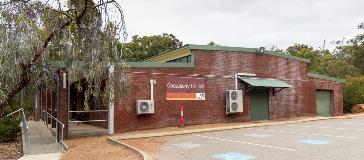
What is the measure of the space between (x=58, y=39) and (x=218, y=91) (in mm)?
13453

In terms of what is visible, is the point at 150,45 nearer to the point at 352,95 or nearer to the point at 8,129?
the point at 352,95

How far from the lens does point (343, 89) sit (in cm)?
3288

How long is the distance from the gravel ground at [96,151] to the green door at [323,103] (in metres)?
17.0

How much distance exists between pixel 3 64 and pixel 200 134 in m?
10.3

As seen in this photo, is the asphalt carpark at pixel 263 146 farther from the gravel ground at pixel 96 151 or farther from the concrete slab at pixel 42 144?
the concrete slab at pixel 42 144

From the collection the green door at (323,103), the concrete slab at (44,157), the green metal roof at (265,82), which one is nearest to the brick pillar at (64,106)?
the concrete slab at (44,157)

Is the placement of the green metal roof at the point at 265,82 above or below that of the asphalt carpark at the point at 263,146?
above

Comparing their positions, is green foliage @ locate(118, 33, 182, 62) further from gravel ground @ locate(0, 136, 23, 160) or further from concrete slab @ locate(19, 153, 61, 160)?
concrete slab @ locate(19, 153, 61, 160)

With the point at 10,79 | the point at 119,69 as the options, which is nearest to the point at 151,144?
the point at 119,69

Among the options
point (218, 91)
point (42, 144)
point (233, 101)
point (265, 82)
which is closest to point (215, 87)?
point (218, 91)

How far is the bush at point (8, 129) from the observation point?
1753 centimetres

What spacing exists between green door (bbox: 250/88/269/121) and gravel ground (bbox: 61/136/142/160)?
33.6 feet

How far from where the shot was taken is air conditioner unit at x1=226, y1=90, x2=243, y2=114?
21.9 m

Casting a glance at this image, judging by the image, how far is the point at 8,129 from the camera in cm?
1769
